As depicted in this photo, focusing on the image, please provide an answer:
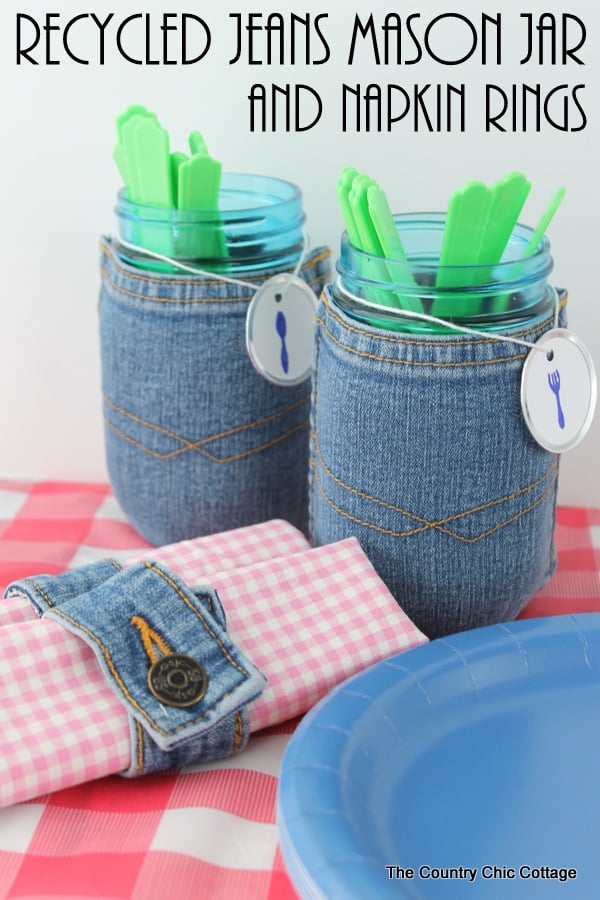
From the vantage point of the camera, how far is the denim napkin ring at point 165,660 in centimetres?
48

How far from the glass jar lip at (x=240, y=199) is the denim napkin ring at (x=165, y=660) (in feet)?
0.69

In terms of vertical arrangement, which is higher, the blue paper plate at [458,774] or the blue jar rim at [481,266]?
the blue jar rim at [481,266]

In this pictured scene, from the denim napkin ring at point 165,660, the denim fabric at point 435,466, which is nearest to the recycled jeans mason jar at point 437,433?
the denim fabric at point 435,466

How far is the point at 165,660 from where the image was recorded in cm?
49

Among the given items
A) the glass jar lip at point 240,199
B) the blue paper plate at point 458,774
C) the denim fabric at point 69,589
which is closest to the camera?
the blue paper plate at point 458,774

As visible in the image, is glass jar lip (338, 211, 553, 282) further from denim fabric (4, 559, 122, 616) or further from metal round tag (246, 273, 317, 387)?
denim fabric (4, 559, 122, 616)

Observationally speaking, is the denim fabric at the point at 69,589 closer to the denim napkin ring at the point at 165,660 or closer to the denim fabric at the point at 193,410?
the denim napkin ring at the point at 165,660

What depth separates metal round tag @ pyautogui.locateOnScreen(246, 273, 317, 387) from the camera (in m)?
0.63

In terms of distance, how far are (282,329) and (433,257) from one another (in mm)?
95

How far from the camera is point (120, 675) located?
48cm

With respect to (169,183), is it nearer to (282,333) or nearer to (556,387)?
(282,333)

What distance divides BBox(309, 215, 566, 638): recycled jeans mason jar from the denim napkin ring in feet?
0.34

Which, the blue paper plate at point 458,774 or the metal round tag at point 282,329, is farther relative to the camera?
the metal round tag at point 282,329

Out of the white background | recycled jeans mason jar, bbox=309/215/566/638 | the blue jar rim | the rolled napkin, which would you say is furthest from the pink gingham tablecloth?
the white background
